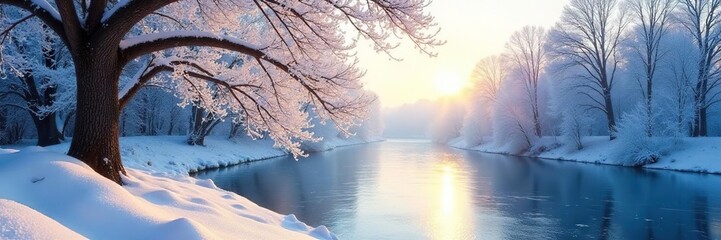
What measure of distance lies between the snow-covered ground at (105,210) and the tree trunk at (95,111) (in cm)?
45

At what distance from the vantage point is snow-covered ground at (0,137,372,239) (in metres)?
3.53

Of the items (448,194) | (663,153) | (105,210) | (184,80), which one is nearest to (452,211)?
(448,194)

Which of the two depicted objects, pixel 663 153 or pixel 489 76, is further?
pixel 489 76

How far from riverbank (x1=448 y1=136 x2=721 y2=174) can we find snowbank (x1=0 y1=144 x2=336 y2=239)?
2823 centimetres

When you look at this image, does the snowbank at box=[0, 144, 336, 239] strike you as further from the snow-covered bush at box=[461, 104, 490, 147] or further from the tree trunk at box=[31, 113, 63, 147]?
the snow-covered bush at box=[461, 104, 490, 147]

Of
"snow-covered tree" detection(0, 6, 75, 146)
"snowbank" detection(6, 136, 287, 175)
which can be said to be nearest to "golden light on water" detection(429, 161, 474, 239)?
"snowbank" detection(6, 136, 287, 175)

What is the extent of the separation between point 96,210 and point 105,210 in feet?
0.28

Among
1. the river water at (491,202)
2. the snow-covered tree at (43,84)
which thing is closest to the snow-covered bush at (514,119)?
the river water at (491,202)

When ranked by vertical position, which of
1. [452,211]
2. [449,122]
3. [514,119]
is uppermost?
[449,122]

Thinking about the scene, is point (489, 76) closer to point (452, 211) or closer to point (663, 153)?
point (663, 153)

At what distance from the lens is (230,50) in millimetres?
8156

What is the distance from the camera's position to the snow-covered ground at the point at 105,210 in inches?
139

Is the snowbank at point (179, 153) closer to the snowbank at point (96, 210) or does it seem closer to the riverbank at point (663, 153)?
the snowbank at point (96, 210)

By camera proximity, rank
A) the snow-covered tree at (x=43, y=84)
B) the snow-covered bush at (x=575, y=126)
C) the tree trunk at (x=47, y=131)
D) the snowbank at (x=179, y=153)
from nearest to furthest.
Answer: the snow-covered tree at (x=43, y=84)
the snowbank at (x=179, y=153)
the tree trunk at (x=47, y=131)
the snow-covered bush at (x=575, y=126)
